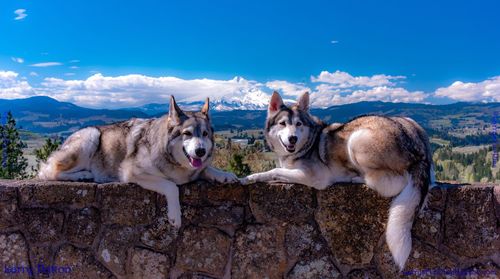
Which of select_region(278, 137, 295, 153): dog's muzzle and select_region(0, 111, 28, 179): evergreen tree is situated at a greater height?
select_region(278, 137, 295, 153): dog's muzzle

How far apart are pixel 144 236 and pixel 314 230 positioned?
1714mm

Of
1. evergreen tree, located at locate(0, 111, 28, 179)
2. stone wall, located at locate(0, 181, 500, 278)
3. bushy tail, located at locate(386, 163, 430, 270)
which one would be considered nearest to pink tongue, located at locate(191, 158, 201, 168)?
stone wall, located at locate(0, 181, 500, 278)

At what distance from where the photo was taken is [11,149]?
1327cm

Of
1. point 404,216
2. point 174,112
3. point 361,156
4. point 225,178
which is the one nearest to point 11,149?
point 174,112

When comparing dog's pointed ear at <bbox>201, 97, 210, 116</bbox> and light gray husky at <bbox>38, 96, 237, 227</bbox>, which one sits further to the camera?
dog's pointed ear at <bbox>201, 97, 210, 116</bbox>

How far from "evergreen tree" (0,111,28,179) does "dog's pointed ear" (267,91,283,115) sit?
10.1 meters

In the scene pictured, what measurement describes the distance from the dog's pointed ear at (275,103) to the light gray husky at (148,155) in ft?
3.05

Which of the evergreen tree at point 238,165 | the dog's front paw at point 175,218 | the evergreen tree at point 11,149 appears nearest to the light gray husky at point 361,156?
the dog's front paw at point 175,218

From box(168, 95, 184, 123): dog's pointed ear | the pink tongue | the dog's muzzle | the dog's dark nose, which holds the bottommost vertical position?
the pink tongue

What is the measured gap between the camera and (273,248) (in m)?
4.11

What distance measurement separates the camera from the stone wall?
4.03 m

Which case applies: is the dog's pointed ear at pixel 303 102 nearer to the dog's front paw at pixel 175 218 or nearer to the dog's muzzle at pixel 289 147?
the dog's muzzle at pixel 289 147

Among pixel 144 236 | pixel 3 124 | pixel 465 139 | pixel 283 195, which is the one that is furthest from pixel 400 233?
pixel 465 139

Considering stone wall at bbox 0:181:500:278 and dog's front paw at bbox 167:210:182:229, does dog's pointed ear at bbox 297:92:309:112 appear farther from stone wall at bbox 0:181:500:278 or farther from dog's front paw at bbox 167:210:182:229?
dog's front paw at bbox 167:210:182:229
